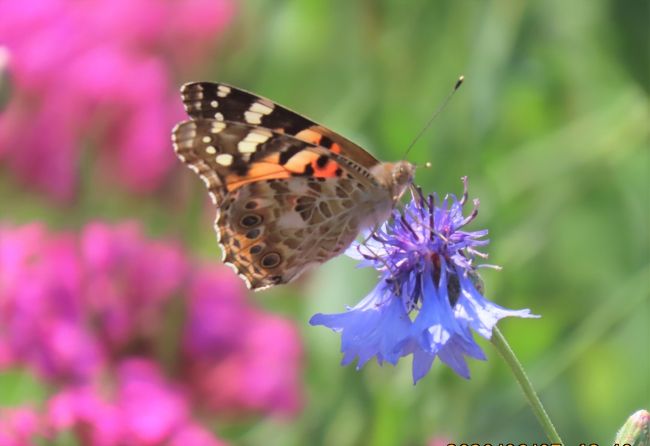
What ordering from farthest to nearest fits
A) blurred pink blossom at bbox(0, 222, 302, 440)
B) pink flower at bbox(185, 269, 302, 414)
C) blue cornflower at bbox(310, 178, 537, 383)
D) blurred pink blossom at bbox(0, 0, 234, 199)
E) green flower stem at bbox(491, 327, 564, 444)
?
1. blurred pink blossom at bbox(0, 0, 234, 199)
2. pink flower at bbox(185, 269, 302, 414)
3. blurred pink blossom at bbox(0, 222, 302, 440)
4. blue cornflower at bbox(310, 178, 537, 383)
5. green flower stem at bbox(491, 327, 564, 444)

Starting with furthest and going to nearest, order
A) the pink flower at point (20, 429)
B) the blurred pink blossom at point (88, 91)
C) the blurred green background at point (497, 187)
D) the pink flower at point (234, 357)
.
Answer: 1. the blurred pink blossom at point (88, 91)
2. the blurred green background at point (497, 187)
3. the pink flower at point (234, 357)
4. the pink flower at point (20, 429)

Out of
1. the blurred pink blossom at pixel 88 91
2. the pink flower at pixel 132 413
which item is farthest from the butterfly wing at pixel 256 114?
the blurred pink blossom at pixel 88 91

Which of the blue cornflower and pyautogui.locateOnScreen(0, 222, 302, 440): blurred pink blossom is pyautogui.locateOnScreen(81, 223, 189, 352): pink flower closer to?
pyautogui.locateOnScreen(0, 222, 302, 440): blurred pink blossom

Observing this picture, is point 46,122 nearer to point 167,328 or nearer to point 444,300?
point 167,328

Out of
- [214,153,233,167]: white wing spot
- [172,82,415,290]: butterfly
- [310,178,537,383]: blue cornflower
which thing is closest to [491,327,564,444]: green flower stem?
[310,178,537,383]: blue cornflower

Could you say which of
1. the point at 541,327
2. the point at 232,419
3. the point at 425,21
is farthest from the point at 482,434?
the point at 425,21

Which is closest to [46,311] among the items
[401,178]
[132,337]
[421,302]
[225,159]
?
[132,337]

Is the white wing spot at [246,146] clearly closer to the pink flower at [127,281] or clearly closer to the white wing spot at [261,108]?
the white wing spot at [261,108]

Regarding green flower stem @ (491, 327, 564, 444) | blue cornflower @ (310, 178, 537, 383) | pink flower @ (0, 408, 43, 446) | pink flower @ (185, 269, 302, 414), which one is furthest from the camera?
pink flower @ (185, 269, 302, 414)
